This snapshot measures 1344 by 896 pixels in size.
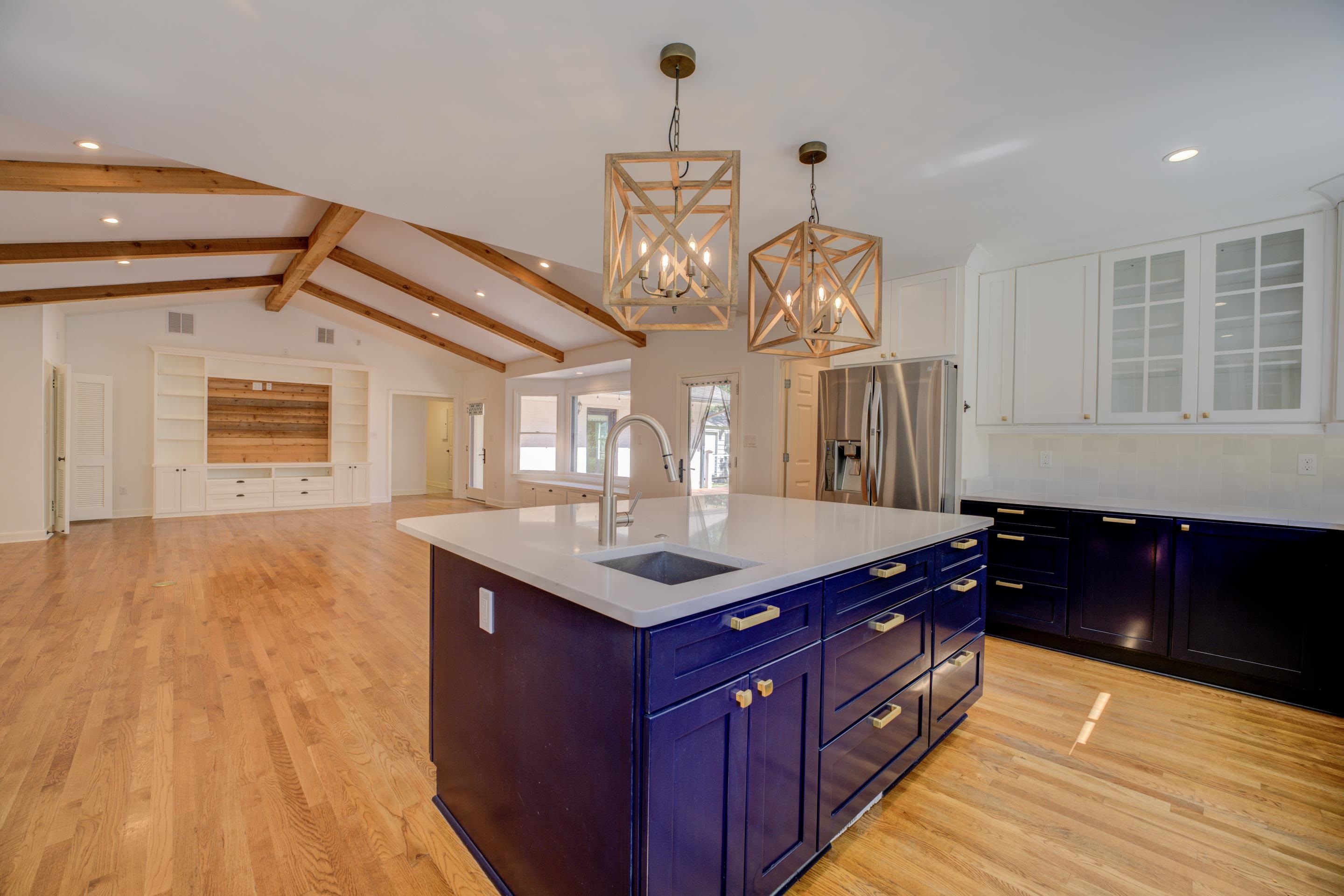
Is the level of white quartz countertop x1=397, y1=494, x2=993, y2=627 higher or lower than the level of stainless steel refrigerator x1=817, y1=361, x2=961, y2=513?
lower

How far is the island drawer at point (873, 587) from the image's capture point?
155 centimetres

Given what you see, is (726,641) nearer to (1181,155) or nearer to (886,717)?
(886,717)

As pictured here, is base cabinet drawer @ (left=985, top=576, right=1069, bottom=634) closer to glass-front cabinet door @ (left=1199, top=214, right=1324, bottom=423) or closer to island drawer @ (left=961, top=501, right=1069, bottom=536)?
island drawer @ (left=961, top=501, right=1069, bottom=536)

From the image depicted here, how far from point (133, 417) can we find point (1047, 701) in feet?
35.4

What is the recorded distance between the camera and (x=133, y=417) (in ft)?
25.5

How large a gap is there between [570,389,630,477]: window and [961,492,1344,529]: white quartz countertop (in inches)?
228

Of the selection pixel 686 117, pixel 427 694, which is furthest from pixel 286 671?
pixel 686 117

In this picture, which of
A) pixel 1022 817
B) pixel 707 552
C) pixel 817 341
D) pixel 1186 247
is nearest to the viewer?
pixel 707 552

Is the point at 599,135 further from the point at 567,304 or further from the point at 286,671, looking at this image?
the point at 567,304

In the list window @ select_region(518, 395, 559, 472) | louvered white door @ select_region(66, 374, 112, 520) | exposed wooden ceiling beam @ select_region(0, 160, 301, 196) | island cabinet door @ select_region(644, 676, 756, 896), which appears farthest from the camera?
window @ select_region(518, 395, 559, 472)

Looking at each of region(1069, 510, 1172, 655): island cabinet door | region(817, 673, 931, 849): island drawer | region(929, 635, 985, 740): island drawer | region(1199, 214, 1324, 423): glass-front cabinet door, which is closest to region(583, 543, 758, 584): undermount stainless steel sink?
region(817, 673, 931, 849): island drawer

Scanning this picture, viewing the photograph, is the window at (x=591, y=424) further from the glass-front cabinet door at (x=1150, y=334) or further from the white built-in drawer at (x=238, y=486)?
the glass-front cabinet door at (x=1150, y=334)

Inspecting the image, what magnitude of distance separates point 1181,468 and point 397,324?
9.60m

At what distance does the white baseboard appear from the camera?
582 centimetres
